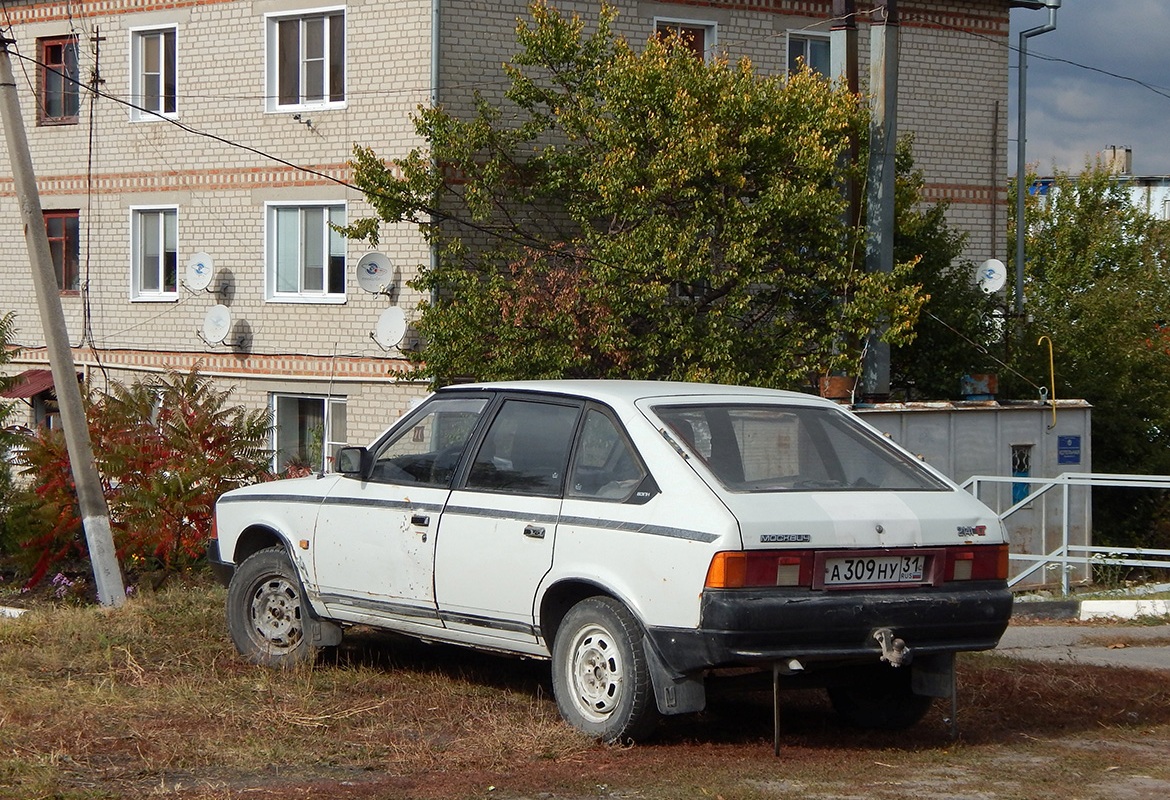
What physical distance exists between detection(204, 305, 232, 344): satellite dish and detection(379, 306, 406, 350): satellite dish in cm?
305

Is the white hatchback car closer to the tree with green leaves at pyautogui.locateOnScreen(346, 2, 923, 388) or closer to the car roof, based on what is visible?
the car roof

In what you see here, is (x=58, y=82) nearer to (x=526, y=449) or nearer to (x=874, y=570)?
(x=526, y=449)

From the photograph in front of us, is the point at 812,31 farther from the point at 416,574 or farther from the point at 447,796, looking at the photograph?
the point at 447,796

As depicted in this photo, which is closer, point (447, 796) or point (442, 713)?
point (447, 796)

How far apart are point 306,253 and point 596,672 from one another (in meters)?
16.3

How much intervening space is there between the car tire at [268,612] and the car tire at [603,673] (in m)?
2.06

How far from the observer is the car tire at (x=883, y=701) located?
7211 mm

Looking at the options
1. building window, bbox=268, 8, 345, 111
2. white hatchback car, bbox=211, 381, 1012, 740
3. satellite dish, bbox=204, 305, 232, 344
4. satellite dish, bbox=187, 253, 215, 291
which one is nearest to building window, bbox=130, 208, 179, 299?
satellite dish, bbox=187, 253, 215, 291

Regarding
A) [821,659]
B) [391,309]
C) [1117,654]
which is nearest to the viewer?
[821,659]

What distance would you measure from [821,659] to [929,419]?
10.9m

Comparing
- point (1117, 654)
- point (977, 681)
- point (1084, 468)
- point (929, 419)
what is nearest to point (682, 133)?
point (929, 419)

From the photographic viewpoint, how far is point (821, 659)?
6312 mm

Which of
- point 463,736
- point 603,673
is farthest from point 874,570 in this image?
point 463,736

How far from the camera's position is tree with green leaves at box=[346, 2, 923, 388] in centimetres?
1738
